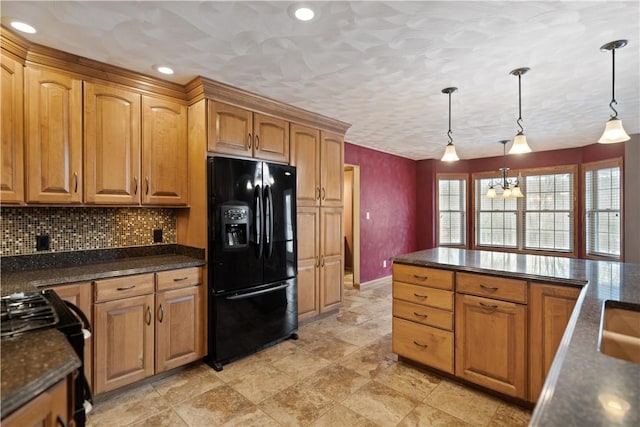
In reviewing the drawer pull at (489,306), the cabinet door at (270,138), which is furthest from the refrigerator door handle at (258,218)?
the drawer pull at (489,306)

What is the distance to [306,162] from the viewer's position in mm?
3539

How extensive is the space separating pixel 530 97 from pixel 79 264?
4255 millimetres

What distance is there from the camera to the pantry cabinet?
2.72m

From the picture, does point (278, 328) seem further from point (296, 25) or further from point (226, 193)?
point (296, 25)

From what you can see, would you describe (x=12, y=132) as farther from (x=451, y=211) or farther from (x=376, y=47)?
(x=451, y=211)

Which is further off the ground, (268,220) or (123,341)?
(268,220)

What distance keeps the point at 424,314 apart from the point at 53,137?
118 inches

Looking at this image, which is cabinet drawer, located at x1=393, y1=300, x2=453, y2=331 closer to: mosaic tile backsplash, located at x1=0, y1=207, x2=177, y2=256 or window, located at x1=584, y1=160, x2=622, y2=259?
mosaic tile backsplash, located at x1=0, y1=207, x2=177, y2=256

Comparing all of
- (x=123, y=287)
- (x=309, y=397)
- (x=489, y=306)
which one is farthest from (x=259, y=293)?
(x=489, y=306)

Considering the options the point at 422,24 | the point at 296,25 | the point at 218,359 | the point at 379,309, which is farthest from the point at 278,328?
the point at 422,24

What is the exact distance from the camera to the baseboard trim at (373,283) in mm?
5257

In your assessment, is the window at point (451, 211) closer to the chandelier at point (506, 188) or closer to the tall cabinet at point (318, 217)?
the chandelier at point (506, 188)

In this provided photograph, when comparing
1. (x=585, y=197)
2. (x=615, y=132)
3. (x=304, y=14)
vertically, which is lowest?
(x=585, y=197)

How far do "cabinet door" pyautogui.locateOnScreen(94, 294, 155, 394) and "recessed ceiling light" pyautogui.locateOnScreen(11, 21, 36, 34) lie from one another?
176cm
